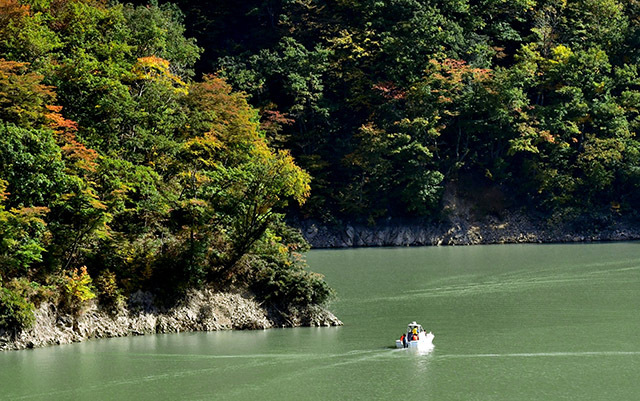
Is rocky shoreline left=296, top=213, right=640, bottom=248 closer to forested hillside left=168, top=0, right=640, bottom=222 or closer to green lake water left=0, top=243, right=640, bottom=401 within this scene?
forested hillside left=168, top=0, right=640, bottom=222

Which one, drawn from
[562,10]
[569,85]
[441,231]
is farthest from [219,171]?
[562,10]

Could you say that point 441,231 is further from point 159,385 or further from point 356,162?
point 159,385

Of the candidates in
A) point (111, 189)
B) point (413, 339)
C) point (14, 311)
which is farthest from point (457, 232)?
point (14, 311)

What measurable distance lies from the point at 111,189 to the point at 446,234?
117 feet

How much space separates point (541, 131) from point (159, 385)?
42.9 metres

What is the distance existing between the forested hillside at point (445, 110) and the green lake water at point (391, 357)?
24.3 meters

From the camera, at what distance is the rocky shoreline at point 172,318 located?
79.7ft

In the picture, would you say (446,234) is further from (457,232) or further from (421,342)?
(421,342)

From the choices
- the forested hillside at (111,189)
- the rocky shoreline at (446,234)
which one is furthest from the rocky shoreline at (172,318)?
the rocky shoreline at (446,234)

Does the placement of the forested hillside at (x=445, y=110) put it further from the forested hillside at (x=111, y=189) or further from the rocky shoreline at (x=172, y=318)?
the rocky shoreline at (x=172, y=318)

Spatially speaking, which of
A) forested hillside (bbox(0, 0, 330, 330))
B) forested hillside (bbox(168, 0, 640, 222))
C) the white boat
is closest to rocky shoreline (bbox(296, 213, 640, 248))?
forested hillside (bbox(168, 0, 640, 222))

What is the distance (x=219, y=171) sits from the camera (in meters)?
28.3

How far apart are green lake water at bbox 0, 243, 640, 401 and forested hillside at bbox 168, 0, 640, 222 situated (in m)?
24.3

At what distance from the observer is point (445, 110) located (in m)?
58.4
